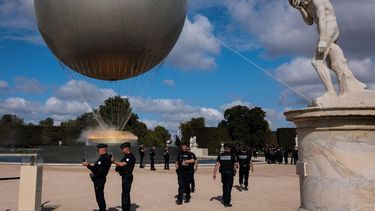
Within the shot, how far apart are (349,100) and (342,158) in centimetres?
97

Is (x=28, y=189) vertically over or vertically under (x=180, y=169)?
under

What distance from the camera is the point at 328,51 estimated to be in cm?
787

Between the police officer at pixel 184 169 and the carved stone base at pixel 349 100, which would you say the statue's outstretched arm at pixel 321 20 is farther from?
the police officer at pixel 184 169

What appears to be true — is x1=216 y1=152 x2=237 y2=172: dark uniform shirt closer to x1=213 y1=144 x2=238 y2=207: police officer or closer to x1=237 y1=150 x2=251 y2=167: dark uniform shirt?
x1=213 y1=144 x2=238 y2=207: police officer

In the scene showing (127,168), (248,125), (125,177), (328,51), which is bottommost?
(125,177)

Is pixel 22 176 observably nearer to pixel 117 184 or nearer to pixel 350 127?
pixel 350 127

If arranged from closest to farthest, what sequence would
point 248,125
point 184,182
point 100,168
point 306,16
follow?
point 306,16 → point 100,168 → point 184,182 → point 248,125

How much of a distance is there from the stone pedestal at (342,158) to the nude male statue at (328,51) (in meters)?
0.73

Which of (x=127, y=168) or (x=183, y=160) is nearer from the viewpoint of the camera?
(x=127, y=168)

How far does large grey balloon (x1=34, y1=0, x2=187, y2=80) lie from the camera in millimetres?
23812

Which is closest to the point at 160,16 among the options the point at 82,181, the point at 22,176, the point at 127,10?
the point at 127,10

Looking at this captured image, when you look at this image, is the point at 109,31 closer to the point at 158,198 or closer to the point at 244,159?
the point at 244,159

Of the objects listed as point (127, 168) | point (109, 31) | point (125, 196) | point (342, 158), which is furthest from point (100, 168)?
point (109, 31)

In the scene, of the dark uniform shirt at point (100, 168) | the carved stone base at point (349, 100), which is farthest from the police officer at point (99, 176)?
the carved stone base at point (349, 100)
